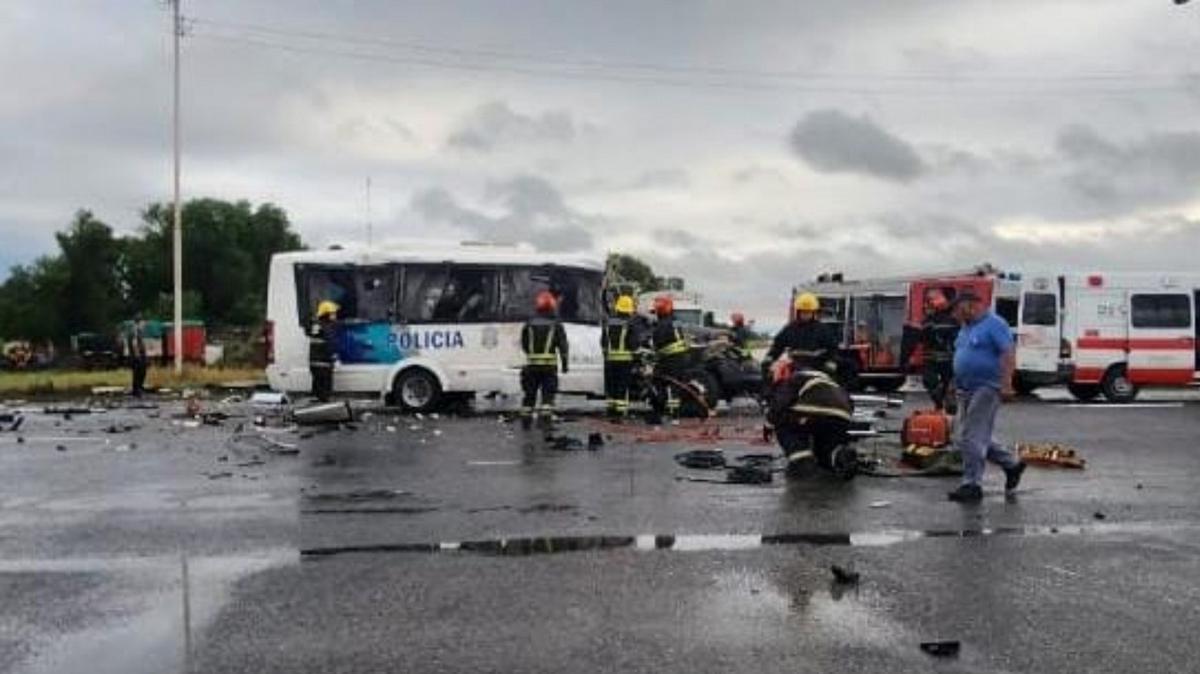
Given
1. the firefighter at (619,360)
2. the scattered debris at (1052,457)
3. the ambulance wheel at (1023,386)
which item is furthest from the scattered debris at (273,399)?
the ambulance wheel at (1023,386)

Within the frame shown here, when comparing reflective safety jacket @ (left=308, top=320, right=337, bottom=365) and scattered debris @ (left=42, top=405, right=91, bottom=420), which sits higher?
reflective safety jacket @ (left=308, top=320, right=337, bottom=365)

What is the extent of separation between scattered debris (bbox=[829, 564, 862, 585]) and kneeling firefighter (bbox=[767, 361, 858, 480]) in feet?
14.6

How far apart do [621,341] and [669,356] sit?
0.73 metres

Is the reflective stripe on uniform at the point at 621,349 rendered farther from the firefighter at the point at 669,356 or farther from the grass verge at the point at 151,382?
the grass verge at the point at 151,382

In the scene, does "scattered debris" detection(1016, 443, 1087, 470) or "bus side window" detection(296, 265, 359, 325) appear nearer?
"scattered debris" detection(1016, 443, 1087, 470)

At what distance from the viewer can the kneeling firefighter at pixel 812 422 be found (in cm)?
1224

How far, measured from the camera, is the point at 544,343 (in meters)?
18.8

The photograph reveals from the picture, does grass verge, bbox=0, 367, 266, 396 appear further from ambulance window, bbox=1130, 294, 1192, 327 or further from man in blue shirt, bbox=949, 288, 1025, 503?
man in blue shirt, bbox=949, 288, 1025, 503

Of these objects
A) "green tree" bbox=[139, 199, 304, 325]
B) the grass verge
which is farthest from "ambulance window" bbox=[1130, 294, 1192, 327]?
"green tree" bbox=[139, 199, 304, 325]

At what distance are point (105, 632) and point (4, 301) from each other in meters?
113

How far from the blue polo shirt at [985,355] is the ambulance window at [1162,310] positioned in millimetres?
16629

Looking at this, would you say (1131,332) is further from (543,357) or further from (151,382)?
(151,382)

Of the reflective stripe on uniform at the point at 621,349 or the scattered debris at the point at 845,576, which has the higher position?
the reflective stripe on uniform at the point at 621,349

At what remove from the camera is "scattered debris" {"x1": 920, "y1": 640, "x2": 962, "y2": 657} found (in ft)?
19.8
